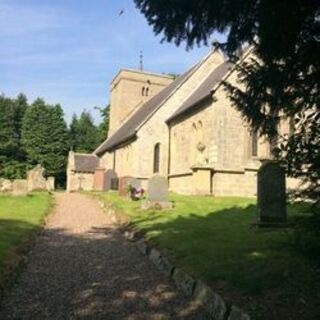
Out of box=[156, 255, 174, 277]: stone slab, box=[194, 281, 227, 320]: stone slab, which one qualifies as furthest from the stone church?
box=[156, 255, 174, 277]: stone slab

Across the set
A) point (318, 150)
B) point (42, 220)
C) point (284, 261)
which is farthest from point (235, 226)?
point (318, 150)

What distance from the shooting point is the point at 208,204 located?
21.6 metres

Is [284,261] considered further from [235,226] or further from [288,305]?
[235,226]

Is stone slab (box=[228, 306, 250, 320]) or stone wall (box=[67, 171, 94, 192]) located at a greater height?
stone wall (box=[67, 171, 94, 192])

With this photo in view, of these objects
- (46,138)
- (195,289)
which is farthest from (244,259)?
(46,138)

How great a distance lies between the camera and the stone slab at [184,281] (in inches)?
324

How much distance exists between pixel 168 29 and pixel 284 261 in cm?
421

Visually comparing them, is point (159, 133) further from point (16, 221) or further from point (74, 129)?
point (74, 129)

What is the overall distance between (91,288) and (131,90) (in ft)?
164

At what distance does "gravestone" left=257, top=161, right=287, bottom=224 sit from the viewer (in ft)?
42.9

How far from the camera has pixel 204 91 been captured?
3209 centimetres

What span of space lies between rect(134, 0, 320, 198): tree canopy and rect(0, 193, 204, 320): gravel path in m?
2.62

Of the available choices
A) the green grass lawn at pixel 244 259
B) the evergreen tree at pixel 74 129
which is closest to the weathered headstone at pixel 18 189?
the green grass lawn at pixel 244 259

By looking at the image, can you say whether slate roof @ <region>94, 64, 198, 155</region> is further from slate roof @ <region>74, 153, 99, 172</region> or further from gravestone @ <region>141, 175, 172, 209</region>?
gravestone @ <region>141, 175, 172, 209</region>
